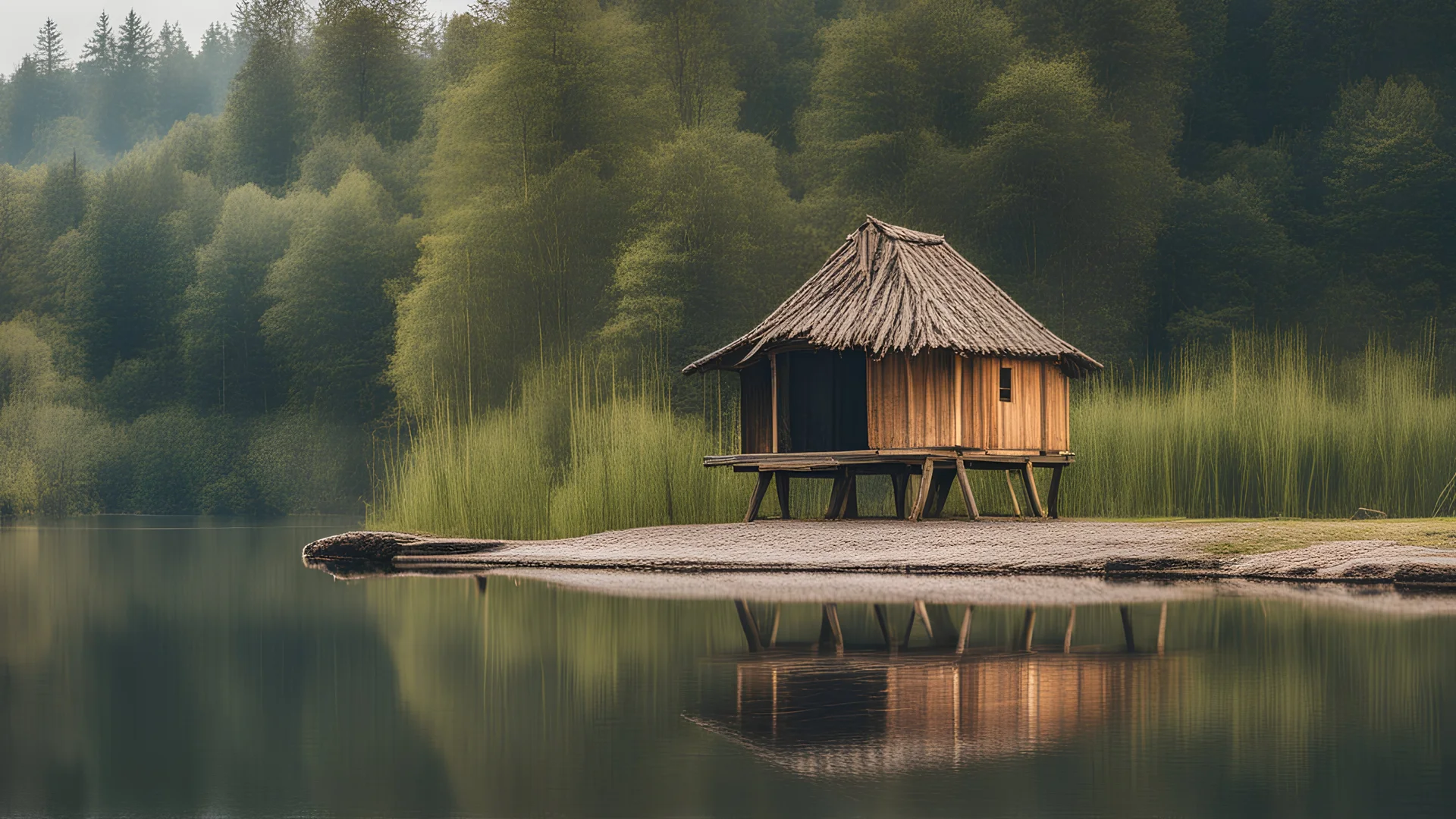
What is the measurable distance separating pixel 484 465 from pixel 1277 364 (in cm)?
1438

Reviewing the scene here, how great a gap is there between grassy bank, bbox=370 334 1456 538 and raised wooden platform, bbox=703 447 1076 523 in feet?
2.69

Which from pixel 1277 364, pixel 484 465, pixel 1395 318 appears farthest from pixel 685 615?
pixel 1395 318

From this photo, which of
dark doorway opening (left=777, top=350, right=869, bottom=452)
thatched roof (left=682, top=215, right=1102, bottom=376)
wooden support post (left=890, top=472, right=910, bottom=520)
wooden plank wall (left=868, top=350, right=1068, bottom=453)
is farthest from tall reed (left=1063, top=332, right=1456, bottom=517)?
dark doorway opening (left=777, top=350, right=869, bottom=452)

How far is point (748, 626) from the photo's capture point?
11867mm

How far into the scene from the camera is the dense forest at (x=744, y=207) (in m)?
42.8

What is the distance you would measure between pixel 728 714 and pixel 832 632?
3792 mm

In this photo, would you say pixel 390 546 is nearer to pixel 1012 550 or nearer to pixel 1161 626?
pixel 1012 550

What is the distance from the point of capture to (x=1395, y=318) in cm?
4694

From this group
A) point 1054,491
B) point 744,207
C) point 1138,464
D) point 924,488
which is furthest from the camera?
point 744,207

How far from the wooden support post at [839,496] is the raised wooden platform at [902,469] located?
0.04 feet

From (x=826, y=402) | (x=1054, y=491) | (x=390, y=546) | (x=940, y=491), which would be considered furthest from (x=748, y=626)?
(x=940, y=491)

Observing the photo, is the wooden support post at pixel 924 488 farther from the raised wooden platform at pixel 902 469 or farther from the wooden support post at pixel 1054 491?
→ the wooden support post at pixel 1054 491

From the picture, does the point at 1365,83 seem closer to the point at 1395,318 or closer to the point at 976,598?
the point at 1395,318

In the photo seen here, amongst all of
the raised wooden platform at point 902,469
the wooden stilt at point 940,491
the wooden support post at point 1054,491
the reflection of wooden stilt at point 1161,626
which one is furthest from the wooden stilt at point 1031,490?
the reflection of wooden stilt at point 1161,626
